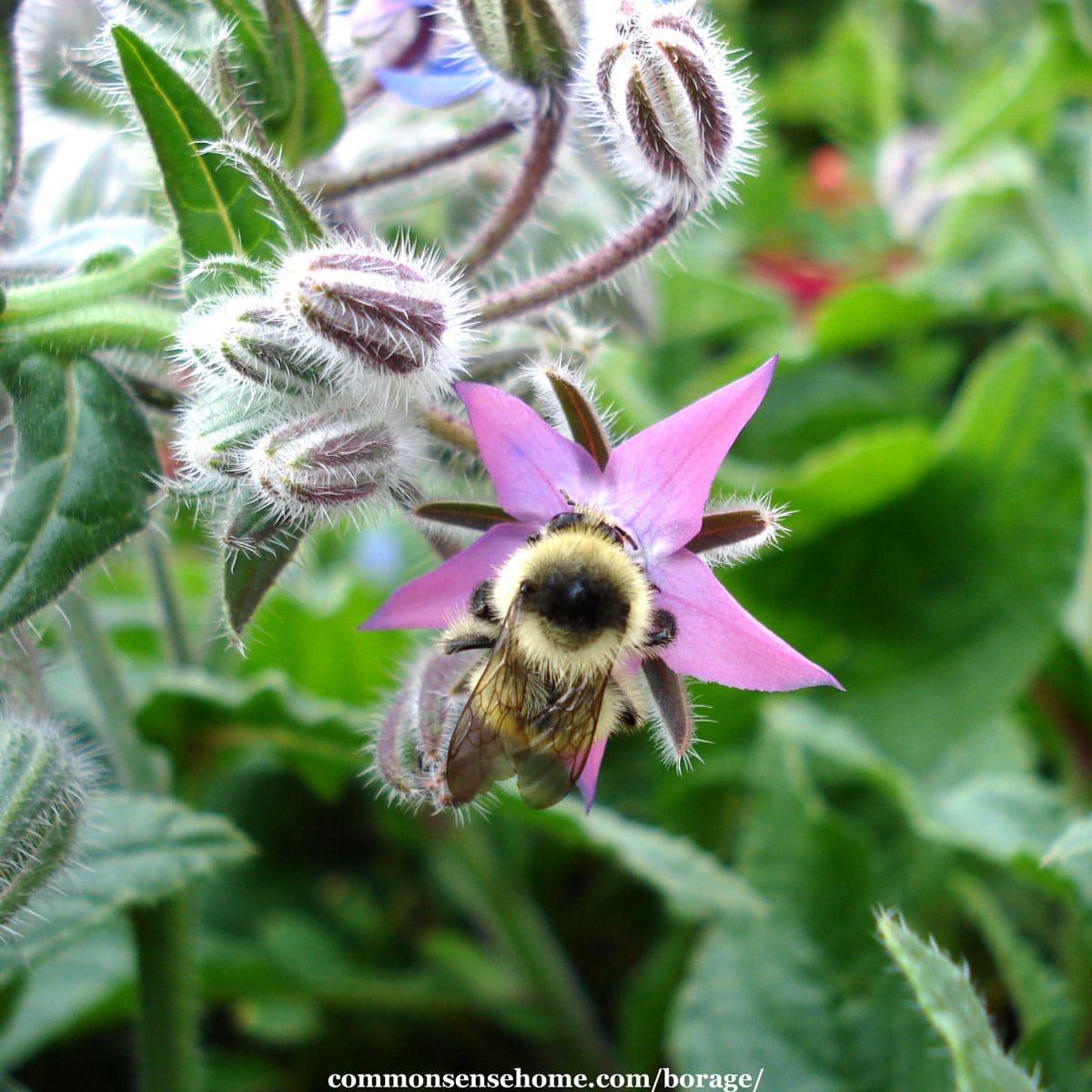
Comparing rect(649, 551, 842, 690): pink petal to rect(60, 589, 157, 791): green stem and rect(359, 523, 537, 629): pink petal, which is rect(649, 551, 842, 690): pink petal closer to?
rect(359, 523, 537, 629): pink petal

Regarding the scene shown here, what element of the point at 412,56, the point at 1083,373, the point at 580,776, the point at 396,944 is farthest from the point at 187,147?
the point at 1083,373

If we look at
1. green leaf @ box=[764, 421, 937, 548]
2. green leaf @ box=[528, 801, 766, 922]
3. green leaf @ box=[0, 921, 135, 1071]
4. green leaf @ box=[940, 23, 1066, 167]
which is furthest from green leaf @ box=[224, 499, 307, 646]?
green leaf @ box=[940, 23, 1066, 167]

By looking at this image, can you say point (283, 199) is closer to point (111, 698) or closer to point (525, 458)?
point (525, 458)

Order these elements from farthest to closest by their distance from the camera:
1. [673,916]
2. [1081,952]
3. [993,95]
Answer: [993,95], [673,916], [1081,952]

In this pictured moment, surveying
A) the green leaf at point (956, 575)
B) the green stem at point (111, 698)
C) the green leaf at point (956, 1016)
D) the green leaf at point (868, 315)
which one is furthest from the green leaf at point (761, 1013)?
the green leaf at point (868, 315)

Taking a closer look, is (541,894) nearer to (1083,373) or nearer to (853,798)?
(853,798)

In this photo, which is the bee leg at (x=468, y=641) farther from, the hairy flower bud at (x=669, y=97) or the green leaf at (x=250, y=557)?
the hairy flower bud at (x=669, y=97)
